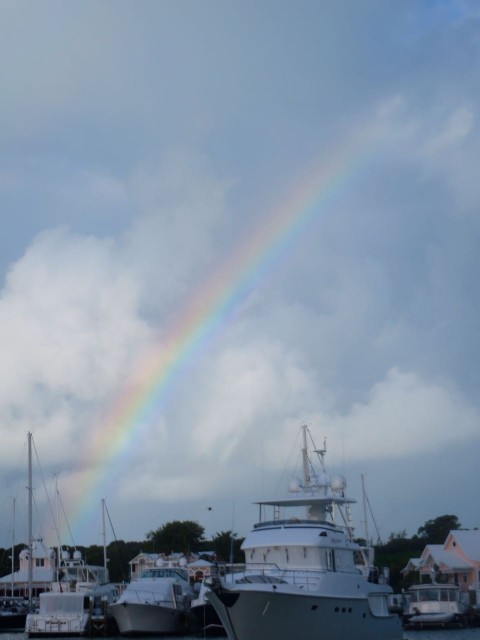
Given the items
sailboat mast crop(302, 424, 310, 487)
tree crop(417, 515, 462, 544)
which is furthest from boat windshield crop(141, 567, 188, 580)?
tree crop(417, 515, 462, 544)

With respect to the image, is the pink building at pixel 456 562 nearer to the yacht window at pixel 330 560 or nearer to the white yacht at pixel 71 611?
the white yacht at pixel 71 611

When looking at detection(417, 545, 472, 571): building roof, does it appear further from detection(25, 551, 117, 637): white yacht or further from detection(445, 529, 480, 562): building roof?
detection(25, 551, 117, 637): white yacht

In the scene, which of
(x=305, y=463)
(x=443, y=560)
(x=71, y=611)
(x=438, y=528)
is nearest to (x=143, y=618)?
(x=71, y=611)

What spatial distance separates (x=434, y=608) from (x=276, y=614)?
3929 cm

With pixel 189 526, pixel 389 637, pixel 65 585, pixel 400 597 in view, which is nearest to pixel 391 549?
pixel 189 526

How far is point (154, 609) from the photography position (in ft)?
193

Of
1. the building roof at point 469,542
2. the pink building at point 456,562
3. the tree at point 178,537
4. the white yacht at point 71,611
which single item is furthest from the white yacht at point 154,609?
the tree at point 178,537

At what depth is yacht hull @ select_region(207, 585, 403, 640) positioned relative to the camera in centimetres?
3847

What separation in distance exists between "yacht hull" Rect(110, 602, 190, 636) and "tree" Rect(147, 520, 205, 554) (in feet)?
222

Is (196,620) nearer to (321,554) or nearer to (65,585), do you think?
(65,585)

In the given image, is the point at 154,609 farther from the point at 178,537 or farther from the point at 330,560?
the point at 178,537

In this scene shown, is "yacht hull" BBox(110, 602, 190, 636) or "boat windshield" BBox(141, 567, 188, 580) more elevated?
"boat windshield" BBox(141, 567, 188, 580)

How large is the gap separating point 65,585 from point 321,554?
1216 inches

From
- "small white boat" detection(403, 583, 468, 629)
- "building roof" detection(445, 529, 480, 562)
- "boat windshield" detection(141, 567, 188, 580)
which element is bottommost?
"small white boat" detection(403, 583, 468, 629)
